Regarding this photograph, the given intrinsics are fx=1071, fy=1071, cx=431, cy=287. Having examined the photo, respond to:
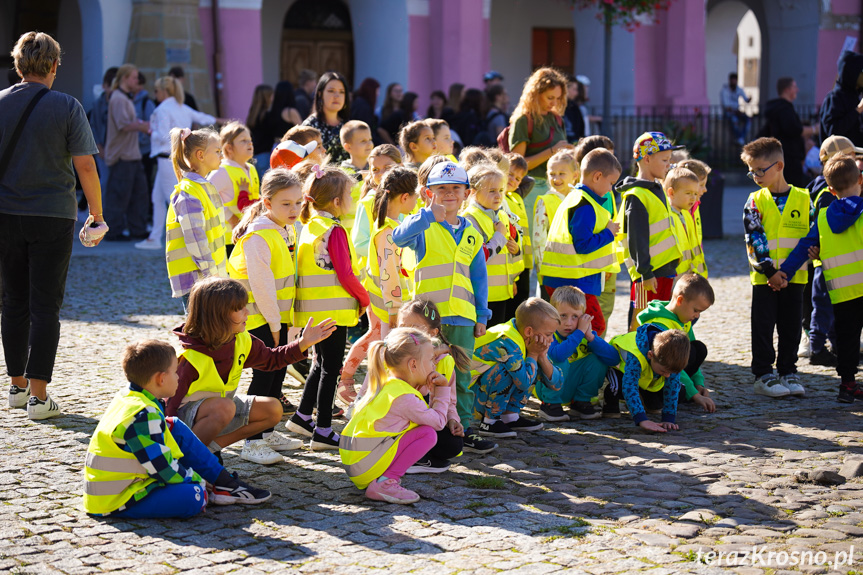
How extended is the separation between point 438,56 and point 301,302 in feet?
48.9

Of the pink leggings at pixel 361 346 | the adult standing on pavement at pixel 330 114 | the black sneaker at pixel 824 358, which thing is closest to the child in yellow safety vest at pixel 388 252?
the pink leggings at pixel 361 346

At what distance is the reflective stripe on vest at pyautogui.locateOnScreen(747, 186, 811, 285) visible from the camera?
681cm

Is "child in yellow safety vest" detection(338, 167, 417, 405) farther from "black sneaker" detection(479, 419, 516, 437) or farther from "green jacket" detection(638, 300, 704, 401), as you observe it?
"green jacket" detection(638, 300, 704, 401)

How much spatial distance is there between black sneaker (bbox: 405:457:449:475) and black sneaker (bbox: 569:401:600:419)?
133cm

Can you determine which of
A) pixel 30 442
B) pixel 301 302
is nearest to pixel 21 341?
pixel 30 442

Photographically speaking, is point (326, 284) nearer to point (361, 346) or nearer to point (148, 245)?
point (361, 346)

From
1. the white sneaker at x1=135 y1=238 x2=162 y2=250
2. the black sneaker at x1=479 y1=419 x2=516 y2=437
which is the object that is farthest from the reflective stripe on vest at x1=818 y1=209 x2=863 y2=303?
the white sneaker at x1=135 y1=238 x2=162 y2=250

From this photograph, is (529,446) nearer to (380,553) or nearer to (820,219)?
(380,553)

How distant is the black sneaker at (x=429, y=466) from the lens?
5.11m

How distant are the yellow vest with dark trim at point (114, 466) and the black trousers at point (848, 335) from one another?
4144 mm

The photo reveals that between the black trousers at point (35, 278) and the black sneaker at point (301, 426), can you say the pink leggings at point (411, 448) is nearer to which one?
the black sneaker at point (301, 426)

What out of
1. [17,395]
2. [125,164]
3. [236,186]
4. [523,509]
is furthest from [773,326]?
[125,164]

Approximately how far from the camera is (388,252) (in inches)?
233

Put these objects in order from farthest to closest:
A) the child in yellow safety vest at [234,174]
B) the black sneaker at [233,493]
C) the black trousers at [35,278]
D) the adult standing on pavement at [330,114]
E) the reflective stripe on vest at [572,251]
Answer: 1. the adult standing on pavement at [330,114]
2. the child in yellow safety vest at [234,174]
3. the reflective stripe on vest at [572,251]
4. the black trousers at [35,278]
5. the black sneaker at [233,493]
